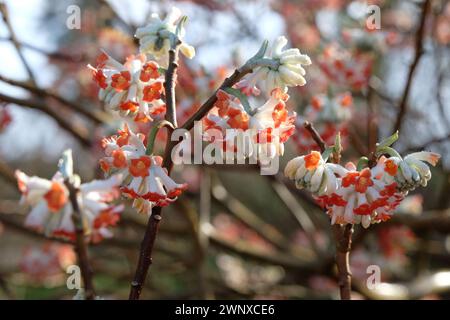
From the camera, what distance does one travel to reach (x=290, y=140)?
3.57 meters

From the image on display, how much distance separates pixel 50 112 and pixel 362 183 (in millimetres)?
2081

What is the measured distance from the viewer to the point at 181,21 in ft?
5.09

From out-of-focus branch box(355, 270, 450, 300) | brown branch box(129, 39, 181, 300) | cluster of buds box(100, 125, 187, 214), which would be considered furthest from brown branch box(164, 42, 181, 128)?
out-of-focus branch box(355, 270, 450, 300)

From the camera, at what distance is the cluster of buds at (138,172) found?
140 centimetres

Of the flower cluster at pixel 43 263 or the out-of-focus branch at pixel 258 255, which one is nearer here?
the out-of-focus branch at pixel 258 255

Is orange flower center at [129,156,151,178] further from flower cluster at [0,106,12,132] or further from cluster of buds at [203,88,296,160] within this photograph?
flower cluster at [0,106,12,132]

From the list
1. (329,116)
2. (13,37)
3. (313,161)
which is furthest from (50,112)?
(313,161)

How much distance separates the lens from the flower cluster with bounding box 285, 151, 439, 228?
141cm

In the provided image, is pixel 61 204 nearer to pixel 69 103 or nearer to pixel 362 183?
pixel 362 183

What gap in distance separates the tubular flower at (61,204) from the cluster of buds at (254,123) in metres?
0.26

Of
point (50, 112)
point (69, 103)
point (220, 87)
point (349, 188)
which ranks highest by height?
point (69, 103)

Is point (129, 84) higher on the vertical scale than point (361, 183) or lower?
higher

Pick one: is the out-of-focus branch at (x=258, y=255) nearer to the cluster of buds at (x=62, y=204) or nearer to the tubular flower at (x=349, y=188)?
the tubular flower at (x=349, y=188)

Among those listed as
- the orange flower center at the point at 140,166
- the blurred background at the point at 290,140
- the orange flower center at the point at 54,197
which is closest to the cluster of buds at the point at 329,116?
the blurred background at the point at 290,140
